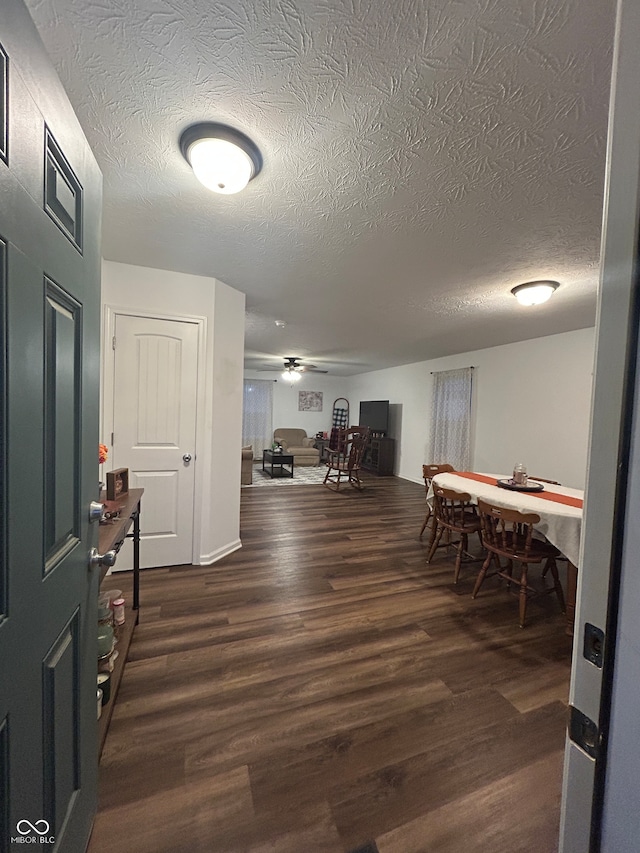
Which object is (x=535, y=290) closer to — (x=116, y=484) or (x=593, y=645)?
(x=593, y=645)

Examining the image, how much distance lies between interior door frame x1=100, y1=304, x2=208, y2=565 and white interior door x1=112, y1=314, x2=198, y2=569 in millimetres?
27

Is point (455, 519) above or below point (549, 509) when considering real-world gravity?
below

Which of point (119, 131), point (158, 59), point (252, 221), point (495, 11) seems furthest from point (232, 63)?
point (252, 221)

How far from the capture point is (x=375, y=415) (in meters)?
7.91

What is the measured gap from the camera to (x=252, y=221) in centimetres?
194

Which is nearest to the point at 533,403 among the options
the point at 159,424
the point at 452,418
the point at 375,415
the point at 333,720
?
the point at 452,418

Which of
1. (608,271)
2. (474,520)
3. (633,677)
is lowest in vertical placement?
(474,520)

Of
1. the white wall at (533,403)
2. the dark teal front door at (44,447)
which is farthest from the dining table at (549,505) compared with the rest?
the dark teal front door at (44,447)

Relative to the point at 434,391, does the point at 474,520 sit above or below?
below

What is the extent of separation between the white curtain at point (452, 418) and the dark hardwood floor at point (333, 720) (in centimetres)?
331

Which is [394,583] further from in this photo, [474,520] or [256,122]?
[256,122]

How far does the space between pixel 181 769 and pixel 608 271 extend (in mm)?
1958

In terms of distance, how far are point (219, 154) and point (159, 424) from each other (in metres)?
2.01

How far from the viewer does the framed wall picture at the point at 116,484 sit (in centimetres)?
179
